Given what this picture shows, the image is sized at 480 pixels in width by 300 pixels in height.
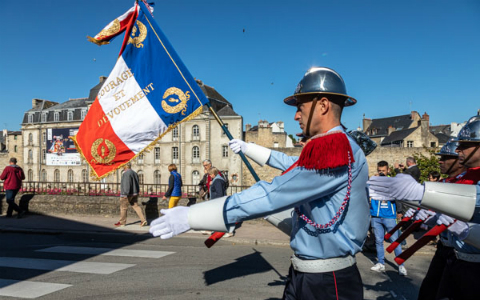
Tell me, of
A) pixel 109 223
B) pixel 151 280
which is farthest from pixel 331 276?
pixel 109 223

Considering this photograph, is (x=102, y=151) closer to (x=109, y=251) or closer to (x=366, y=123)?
(x=109, y=251)

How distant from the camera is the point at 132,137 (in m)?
4.44

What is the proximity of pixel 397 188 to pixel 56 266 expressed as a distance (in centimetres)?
622

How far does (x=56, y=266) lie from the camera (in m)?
6.50

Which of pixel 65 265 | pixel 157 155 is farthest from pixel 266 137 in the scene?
pixel 65 265

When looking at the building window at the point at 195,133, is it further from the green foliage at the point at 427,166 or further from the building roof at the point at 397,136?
the green foliage at the point at 427,166

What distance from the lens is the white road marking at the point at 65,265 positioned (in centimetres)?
625

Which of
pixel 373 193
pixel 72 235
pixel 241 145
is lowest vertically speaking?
pixel 72 235

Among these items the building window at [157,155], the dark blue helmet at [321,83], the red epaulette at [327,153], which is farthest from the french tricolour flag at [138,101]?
the building window at [157,155]

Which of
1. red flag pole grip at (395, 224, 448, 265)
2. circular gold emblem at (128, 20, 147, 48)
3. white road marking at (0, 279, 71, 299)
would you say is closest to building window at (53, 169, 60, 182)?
white road marking at (0, 279, 71, 299)

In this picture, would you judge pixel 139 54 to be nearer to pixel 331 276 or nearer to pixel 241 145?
pixel 241 145

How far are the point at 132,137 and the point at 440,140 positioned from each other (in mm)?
69023

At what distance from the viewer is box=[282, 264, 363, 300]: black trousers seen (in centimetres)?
218

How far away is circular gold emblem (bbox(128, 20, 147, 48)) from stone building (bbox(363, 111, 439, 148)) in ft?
181
